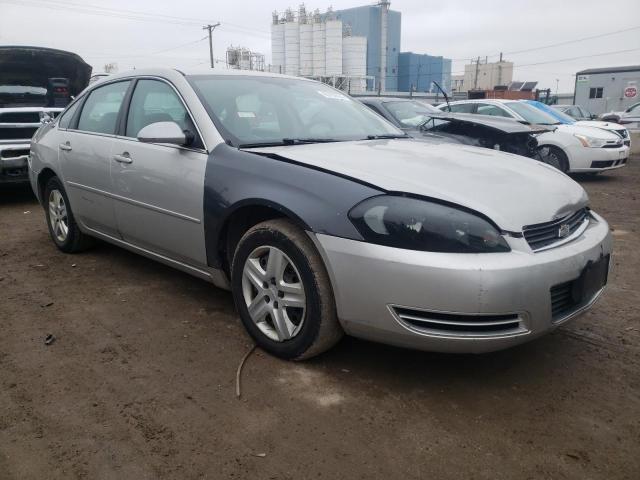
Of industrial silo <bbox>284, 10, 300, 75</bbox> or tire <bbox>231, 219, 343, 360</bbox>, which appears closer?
tire <bbox>231, 219, 343, 360</bbox>

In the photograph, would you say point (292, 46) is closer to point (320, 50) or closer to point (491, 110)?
point (320, 50)

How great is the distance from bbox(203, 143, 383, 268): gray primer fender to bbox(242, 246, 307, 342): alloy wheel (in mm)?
259

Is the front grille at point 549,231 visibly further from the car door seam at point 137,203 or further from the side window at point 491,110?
the side window at point 491,110

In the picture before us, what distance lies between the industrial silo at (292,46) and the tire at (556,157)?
38.9m

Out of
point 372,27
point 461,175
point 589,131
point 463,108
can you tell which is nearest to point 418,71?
point 372,27

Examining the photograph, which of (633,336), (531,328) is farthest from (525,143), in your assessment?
(531,328)

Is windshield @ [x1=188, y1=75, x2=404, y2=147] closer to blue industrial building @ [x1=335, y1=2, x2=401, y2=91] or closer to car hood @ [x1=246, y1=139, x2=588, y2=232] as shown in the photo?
car hood @ [x1=246, y1=139, x2=588, y2=232]

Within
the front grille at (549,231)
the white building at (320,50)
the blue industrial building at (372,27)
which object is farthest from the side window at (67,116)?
the blue industrial building at (372,27)

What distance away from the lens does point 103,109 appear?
13.8ft

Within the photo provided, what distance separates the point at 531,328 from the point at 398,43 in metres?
55.8

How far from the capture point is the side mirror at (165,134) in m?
3.11

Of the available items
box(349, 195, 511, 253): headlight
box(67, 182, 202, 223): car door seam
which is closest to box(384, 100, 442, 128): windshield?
box(67, 182, 202, 223): car door seam

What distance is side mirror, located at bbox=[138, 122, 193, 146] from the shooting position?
10.2ft

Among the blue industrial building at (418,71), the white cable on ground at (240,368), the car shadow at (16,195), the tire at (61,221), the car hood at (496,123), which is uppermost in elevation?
the blue industrial building at (418,71)
